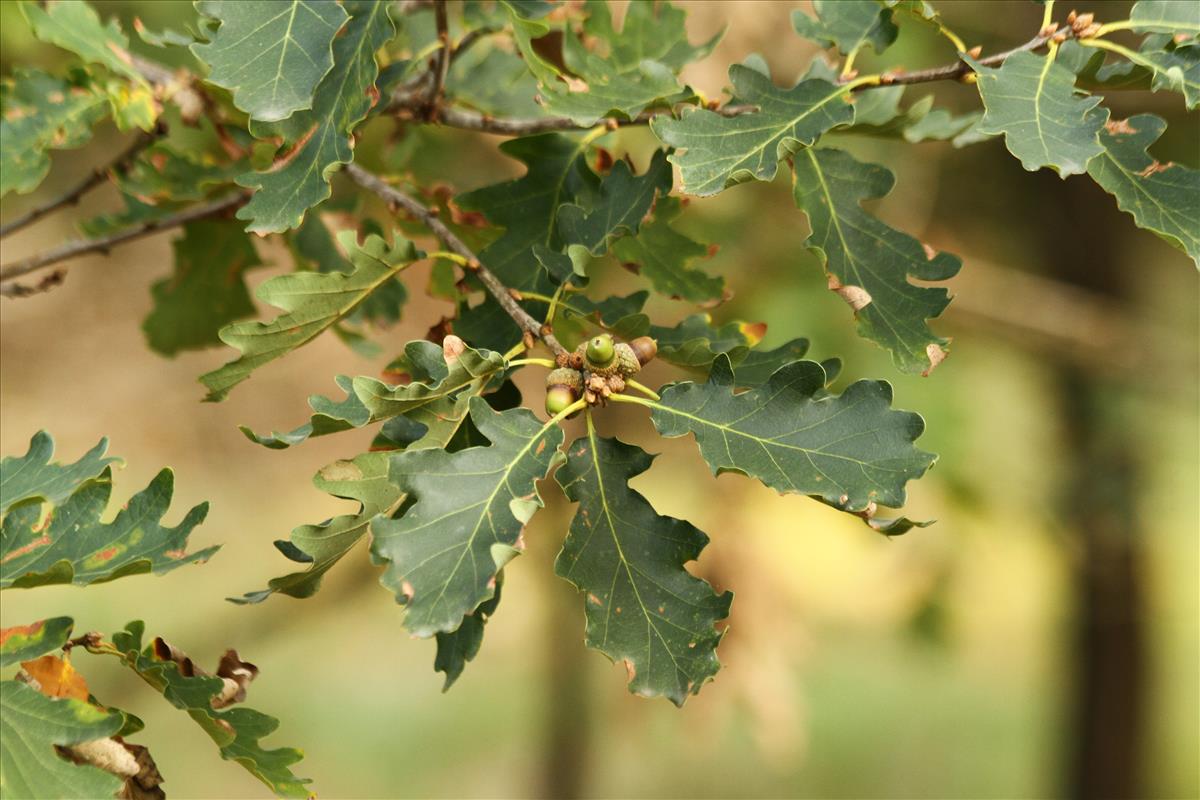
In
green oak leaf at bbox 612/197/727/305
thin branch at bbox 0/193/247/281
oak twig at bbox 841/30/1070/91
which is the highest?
oak twig at bbox 841/30/1070/91

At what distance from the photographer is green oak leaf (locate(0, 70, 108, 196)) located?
4.30 ft

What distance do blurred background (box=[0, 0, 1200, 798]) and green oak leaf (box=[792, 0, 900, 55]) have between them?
78cm

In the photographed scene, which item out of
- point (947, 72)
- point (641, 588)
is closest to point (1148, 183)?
point (947, 72)

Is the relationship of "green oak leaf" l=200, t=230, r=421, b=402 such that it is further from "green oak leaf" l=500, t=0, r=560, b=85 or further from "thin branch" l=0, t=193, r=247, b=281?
"thin branch" l=0, t=193, r=247, b=281

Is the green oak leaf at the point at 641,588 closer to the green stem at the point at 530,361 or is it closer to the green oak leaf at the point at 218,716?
the green stem at the point at 530,361

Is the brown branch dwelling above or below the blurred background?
above

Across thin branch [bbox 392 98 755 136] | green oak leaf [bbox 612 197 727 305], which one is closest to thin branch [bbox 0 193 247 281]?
thin branch [bbox 392 98 755 136]

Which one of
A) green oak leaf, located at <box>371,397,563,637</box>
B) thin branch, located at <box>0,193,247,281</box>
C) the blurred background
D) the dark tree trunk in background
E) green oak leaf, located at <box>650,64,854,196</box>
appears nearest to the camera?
green oak leaf, located at <box>371,397,563,637</box>

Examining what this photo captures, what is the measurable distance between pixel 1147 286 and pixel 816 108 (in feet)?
11.5

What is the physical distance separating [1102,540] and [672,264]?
2.80 metres

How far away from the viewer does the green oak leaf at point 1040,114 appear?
0.89 metres

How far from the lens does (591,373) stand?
3.24 feet

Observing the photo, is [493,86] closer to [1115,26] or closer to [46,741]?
[1115,26]

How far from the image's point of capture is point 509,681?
19.5 feet
